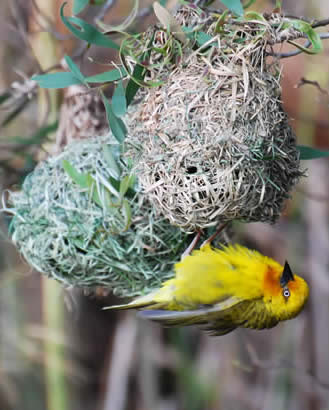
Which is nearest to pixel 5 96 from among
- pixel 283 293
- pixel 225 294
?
pixel 225 294

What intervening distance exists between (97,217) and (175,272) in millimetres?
305

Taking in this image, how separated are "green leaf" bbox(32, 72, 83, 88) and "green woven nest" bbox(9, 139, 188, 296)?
254 millimetres

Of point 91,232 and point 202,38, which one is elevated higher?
point 202,38

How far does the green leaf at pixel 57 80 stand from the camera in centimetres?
152

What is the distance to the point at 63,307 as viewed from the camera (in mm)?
3129

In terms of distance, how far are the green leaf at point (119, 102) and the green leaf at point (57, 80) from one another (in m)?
0.14

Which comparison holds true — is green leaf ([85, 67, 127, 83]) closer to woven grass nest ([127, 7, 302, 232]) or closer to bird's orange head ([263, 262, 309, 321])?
woven grass nest ([127, 7, 302, 232])

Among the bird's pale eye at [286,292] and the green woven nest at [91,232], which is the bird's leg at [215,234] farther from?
the bird's pale eye at [286,292]

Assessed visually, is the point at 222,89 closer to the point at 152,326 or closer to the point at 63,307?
the point at 63,307

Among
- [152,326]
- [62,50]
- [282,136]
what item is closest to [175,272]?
[282,136]

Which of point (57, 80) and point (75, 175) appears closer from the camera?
point (57, 80)

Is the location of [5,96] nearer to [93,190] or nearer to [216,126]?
[93,190]

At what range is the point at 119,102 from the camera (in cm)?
145

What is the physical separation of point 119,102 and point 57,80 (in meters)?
0.20
